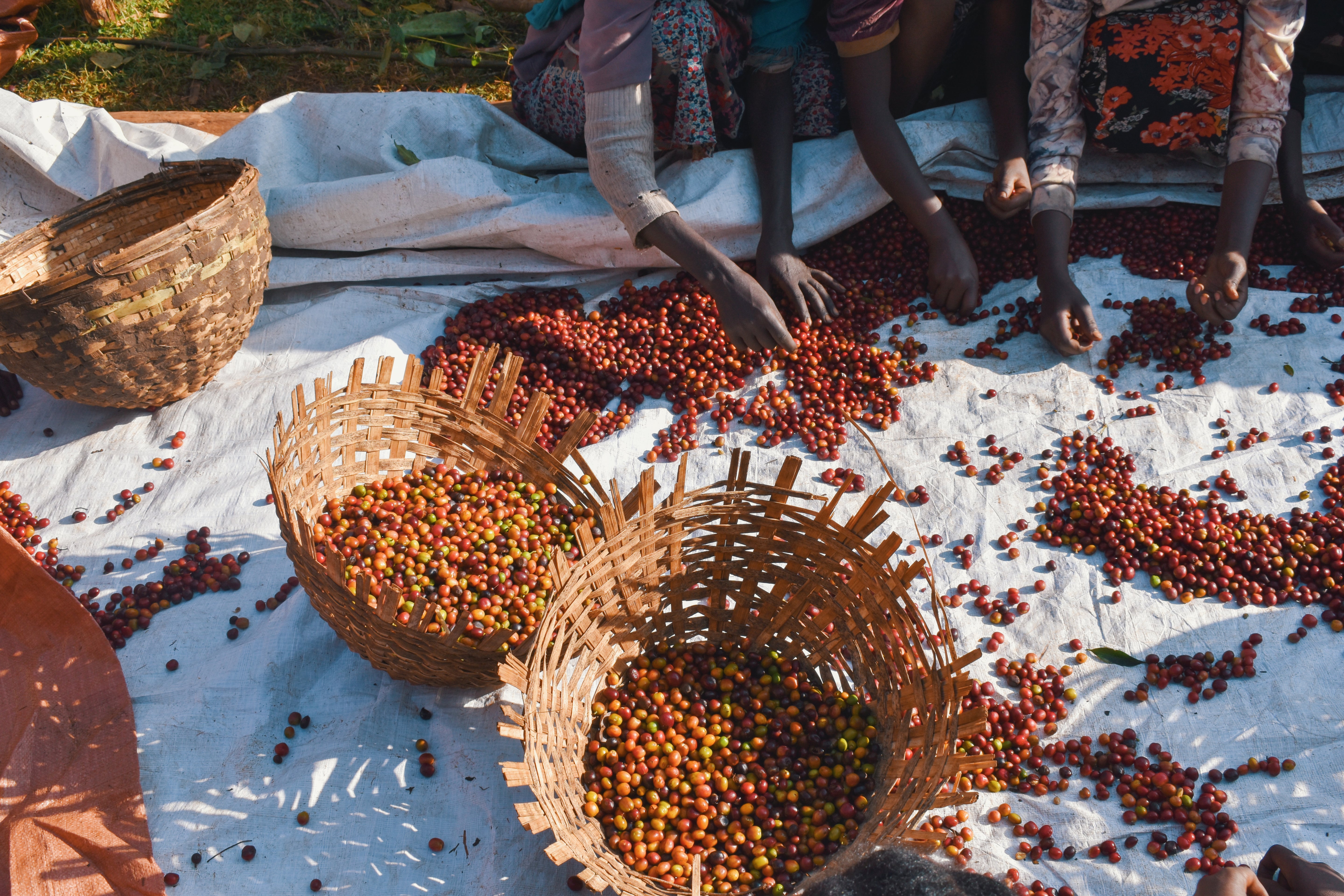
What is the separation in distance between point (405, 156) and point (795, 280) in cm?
192

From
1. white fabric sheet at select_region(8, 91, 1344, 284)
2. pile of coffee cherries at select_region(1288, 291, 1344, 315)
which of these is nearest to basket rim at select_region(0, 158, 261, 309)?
white fabric sheet at select_region(8, 91, 1344, 284)

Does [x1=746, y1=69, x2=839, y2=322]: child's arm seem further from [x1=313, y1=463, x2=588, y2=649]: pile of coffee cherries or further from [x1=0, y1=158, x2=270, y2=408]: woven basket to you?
[x1=0, y1=158, x2=270, y2=408]: woven basket

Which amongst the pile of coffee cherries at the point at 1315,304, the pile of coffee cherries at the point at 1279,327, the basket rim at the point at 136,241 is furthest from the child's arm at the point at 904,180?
the basket rim at the point at 136,241

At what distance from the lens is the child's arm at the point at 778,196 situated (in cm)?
349

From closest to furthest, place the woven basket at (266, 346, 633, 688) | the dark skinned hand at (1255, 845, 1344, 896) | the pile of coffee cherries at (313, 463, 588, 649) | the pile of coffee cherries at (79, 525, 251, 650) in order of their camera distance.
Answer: the dark skinned hand at (1255, 845, 1344, 896) → the woven basket at (266, 346, 633, 688) → the pile of coffee cherries at (313, 463, 588, 649) → the pile of coffee cherries at (79, 525, 251, 650)

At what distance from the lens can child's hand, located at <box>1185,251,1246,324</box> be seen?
3213mm

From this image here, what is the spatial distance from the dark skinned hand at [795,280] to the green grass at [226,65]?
8.01 ft

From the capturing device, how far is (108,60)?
5.24 meters

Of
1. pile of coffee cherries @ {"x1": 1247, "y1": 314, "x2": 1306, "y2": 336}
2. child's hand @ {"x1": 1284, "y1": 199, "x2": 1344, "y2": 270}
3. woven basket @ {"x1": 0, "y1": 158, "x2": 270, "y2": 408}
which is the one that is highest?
child's hand @ {"x1": 1284, "y1": 199, "x2": 1344, "y2": 270}

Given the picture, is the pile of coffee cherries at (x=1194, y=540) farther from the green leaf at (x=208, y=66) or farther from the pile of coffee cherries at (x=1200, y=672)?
the green leaf at (x=208, y=66)

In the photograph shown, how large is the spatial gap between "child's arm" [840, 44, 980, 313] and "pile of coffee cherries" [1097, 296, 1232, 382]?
57 centimetres

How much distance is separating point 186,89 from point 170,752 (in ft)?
14.3

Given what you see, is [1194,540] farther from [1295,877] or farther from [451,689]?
[451,689]

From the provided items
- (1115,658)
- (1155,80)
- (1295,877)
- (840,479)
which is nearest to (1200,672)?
(1115,658)
